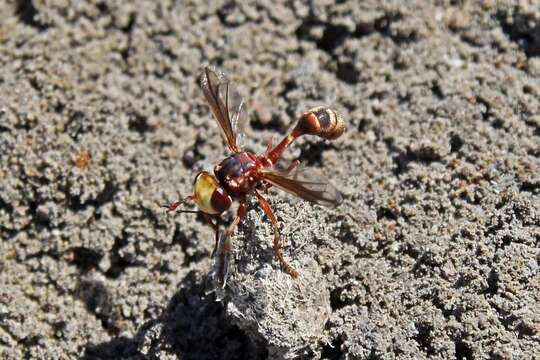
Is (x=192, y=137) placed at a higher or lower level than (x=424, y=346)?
higher

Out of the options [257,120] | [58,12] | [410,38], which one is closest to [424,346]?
[257,120]

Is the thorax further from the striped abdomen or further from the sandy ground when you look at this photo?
the striped abdomen

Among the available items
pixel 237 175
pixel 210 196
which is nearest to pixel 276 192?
pixel 237 175

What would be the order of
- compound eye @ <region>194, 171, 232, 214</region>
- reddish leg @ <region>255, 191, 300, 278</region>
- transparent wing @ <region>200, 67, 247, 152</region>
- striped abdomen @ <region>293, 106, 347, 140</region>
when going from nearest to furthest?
reddish leg @ <region>255, 191, 300, 278</region>, compound eye @ <region>194, 171, 232, 214</region>, striped abdomen @ <region>293, 106, 347, 140</region>, transparent wing @ <region>200, 67, 247, 152</region>

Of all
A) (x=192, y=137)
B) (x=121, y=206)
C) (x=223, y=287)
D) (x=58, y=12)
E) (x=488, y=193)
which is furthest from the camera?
(x=58, y=12)

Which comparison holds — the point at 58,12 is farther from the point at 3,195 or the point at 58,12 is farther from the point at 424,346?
the point at 424,346

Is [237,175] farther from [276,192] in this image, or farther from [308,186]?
[308,186]

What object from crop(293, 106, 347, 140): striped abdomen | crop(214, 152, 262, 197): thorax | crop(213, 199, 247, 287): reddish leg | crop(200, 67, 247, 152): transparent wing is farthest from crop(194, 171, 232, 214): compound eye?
crop(293, 106, 347, 140): striped abdomen
